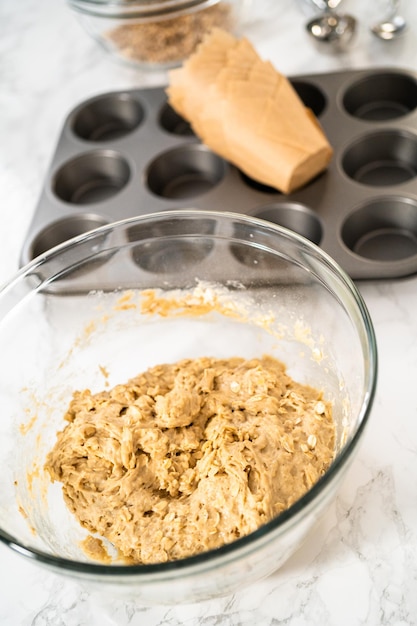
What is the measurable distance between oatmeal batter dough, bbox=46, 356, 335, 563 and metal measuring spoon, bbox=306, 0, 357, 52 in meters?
1.05

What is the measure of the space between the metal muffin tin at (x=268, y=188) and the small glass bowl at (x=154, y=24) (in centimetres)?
13

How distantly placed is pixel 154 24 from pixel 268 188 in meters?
0.52

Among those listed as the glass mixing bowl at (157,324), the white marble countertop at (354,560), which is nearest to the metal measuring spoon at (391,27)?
the white marble countertop at (354,560)

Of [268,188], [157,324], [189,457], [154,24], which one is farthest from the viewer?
[154,24]

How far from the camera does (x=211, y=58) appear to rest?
5.00ft

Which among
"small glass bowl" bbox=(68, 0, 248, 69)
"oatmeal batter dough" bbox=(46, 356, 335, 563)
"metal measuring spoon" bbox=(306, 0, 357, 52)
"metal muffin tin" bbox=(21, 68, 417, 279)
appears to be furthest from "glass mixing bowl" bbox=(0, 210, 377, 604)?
"metal measuring spoon" bbox=(306, 0, 357, 52)

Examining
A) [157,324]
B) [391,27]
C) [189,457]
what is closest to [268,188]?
[157,324]

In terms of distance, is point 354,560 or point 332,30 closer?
point 354,560

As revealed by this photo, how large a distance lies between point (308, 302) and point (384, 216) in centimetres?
39

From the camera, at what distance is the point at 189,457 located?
1030mm

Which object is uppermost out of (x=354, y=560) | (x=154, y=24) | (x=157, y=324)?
(x=154, y=24)

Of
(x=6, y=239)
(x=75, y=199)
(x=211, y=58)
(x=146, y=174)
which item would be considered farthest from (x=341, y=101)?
(x=6, y=239)

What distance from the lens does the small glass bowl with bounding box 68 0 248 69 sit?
166 cm

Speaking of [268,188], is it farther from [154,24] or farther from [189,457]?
[189,457]
